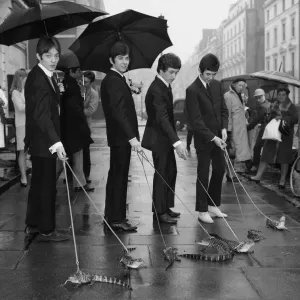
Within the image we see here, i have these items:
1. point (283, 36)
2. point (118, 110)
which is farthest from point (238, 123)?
point (283, 36)

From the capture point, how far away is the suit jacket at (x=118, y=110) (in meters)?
4.90

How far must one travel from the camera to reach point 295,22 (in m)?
53.8

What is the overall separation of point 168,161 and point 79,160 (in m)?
2.42

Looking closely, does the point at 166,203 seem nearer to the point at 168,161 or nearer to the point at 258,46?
the point at 168,161

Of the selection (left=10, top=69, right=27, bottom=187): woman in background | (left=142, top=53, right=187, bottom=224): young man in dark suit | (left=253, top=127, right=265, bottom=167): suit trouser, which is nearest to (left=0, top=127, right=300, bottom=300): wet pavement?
(left=142, top=53, right=187, bottom=224): young man in dark suit

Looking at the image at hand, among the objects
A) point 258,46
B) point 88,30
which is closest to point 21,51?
point 88,30

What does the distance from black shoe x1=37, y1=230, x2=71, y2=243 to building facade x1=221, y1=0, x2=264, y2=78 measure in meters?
71.0

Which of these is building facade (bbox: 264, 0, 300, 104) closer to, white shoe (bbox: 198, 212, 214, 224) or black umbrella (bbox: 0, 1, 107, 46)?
white shoe (bbox: 198, 212, 214, 224)

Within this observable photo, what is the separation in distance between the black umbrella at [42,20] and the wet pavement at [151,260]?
1964mm

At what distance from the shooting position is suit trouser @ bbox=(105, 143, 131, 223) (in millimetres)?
5086

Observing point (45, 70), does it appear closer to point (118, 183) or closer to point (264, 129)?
point (118, 183)

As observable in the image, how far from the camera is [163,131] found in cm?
524

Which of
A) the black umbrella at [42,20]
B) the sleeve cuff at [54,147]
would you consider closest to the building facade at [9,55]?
the black umbrella at [42,20]

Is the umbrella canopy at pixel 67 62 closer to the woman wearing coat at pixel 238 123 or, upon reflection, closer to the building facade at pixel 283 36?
the woman wearing coat at pixel 238 123
